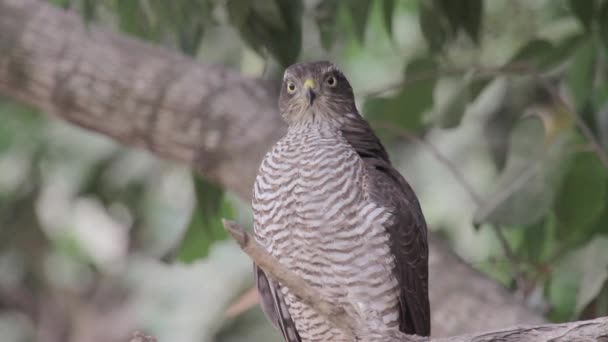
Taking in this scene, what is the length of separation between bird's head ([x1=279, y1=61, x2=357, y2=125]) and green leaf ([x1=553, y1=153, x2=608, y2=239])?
115cm

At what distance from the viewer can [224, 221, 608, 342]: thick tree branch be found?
231 centimetres

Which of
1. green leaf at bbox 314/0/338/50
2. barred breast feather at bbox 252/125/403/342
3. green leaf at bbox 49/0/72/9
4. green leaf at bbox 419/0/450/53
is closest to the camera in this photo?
barred breast feather at bbox 252/125/403/342

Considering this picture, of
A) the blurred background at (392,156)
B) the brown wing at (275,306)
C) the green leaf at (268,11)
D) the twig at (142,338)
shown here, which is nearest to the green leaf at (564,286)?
the blurred background at (392,156)

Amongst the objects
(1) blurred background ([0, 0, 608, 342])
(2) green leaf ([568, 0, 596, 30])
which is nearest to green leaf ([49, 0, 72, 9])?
(1) blurred background ([0, 0, 608, 342])

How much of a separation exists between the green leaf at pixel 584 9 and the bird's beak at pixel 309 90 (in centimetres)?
116

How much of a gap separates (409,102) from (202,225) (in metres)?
1.06

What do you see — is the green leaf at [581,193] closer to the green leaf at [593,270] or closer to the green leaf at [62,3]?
the green leaf at [593,270]

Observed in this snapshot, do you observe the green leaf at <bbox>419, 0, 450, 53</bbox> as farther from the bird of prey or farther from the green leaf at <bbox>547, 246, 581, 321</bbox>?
the bird of prey

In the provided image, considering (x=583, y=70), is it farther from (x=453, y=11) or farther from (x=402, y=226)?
(x=402, y=226)

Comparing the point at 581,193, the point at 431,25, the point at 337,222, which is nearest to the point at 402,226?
the point at 337,222

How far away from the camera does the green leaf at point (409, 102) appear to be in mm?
4779

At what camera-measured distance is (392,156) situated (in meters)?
5.93

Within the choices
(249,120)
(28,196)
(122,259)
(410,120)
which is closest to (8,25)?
(249,120)

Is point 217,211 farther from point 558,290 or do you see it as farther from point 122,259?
point 122,259
